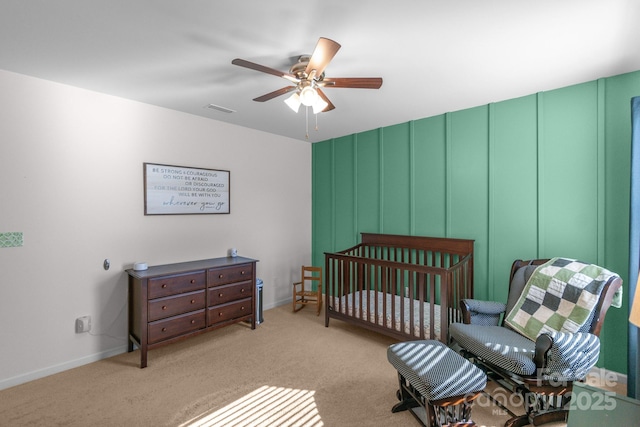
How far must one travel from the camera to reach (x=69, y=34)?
5.92 feet

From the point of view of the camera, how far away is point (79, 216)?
104 inches

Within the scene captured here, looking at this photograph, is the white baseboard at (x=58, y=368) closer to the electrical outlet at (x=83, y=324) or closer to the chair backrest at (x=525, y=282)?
the electrical outlet at (x=83, y=324)

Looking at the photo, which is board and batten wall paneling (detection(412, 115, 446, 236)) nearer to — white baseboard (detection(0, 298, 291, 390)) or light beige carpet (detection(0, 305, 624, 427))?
Result: light beige carpet (detection(0, 305, 624, 427))

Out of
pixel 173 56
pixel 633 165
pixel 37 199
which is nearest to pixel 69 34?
pixel 173 56

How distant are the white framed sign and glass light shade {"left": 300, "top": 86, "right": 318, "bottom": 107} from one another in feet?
6.42

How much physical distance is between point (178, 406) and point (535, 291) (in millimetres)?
2807

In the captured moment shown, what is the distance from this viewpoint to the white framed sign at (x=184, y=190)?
3.07 m

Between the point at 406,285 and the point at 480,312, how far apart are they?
1.11m

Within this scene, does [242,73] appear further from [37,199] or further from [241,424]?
[241,424]

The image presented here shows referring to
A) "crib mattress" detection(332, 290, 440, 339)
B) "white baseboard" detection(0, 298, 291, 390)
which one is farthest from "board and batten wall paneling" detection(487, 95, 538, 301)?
"white baseboard" detection(0, 298, 291, 390)

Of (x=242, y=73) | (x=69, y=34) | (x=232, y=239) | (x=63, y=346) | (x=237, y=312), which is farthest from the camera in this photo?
(x=232, y=239)

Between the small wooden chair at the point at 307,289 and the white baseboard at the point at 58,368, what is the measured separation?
6.62ft

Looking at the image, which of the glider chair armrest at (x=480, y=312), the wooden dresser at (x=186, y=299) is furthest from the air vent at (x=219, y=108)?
the glider chair armrest at (x=480, y=312)

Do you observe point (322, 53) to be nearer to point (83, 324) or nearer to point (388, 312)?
point (388, 312)
